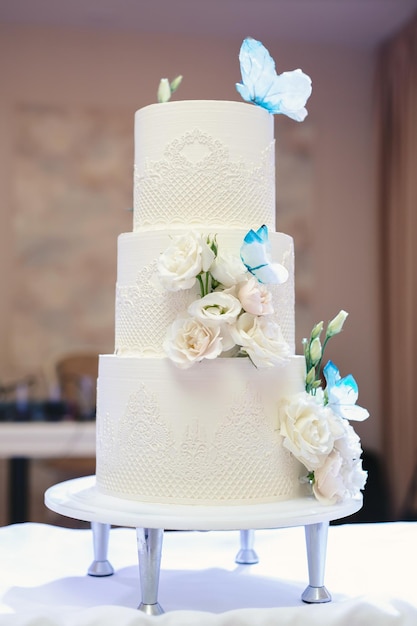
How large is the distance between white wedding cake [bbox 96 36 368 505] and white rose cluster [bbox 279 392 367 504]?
0.02 m

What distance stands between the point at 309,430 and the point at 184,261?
38 centimetres

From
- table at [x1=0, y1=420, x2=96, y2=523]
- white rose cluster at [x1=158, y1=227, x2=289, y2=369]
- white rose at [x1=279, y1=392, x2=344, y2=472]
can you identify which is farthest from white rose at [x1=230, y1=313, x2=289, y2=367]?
table at [x1=0, y1=420, x2=96, y2=523]

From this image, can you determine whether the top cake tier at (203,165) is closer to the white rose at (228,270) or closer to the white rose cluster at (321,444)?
the white rose at (228,270)

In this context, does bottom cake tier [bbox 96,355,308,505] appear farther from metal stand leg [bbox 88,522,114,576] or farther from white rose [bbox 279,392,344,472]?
metal stand leg [bbox 88,522,114,576]

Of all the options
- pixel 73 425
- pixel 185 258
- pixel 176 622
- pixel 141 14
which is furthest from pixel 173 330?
pixel 141 14

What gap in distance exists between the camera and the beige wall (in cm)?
553

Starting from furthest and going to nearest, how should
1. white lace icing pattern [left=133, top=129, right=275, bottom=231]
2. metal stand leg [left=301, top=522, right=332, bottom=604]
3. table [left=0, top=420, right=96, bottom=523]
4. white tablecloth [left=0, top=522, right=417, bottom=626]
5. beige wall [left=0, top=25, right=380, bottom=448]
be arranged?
1. beige wall [left=0, top=25, right=380, bottom=448]
2. table [left=0, top=420, right=96, bottom=523]
3. white lace icing pattern [left=133, top=129, right=275, bottom=231]
4. metal stand leg [left=301, top=522, right=332, bottom=604]
5. white tablecloth [left=0, top=522, right=417, bottom=626]

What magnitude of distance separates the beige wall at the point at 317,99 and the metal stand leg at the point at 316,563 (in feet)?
13.6

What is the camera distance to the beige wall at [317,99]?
5531 mm

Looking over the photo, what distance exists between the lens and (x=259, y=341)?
154 centimetres

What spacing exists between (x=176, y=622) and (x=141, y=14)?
4.76 metres

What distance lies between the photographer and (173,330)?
1.55 meters

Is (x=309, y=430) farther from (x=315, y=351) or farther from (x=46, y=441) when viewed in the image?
(x=46, y=441)

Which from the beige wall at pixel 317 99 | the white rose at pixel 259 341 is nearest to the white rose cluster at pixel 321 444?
the white rose at pixel 259 341
